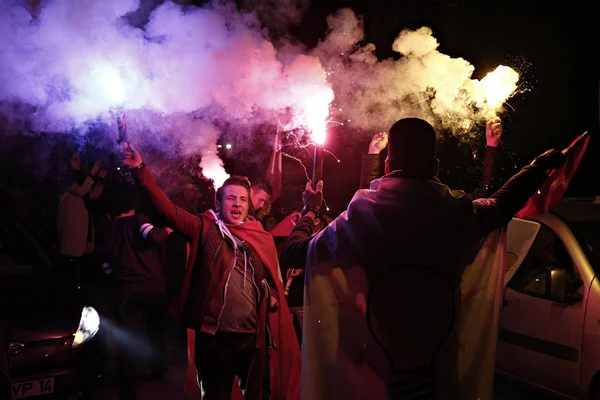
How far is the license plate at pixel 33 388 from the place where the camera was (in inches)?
185

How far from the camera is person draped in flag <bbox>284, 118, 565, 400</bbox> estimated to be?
8.49ft

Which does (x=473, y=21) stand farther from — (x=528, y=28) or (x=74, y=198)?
(x=74, y=198)

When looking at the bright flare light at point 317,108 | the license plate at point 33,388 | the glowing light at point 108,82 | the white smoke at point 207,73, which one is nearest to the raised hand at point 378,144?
the bright flare light at point 317,108

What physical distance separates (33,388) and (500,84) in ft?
18.2

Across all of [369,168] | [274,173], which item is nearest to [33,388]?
[274,173]

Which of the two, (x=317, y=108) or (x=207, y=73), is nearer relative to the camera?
(x=207, y=73)

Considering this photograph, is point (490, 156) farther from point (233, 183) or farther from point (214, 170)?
point (214, 170)

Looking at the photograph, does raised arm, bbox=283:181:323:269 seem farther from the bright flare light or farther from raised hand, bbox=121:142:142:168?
the bright flare light

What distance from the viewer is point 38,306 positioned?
569cm

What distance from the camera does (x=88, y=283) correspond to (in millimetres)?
12695

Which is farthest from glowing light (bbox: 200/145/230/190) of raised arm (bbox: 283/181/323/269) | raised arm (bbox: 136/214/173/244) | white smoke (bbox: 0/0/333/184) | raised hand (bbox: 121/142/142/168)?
raised arm (bbox: 283/181/323/269)

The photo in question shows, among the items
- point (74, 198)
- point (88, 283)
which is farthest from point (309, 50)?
point (88, 283)

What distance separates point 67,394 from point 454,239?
4.31 metres

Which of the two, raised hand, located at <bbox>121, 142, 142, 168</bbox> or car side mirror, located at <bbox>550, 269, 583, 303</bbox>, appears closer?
raised hand, located at <bbox>121, 142, 142, 168</bbox>
